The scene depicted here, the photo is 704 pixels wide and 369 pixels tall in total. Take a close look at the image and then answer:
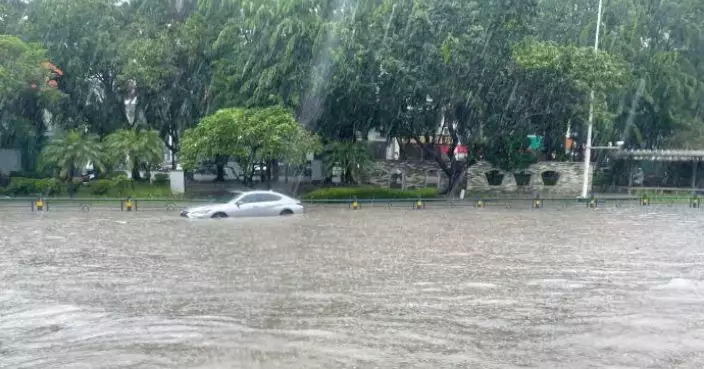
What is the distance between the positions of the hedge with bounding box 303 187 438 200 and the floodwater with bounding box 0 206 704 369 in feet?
40.7

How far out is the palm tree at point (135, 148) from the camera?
32.5 m

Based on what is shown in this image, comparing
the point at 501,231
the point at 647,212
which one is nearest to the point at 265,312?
the point at 501,231

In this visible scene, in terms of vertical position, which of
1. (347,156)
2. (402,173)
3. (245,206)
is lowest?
(245,206)

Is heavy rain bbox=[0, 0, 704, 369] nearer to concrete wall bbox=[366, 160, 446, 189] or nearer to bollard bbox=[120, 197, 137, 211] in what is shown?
concrete wall bbox=[366, 160, 446, 189]

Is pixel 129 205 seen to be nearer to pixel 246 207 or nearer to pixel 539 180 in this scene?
pixel 246 207

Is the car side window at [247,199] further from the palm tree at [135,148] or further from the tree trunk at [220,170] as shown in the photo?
the tree trunk at [220,170]

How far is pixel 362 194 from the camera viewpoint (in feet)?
112

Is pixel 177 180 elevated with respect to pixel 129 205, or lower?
elevated

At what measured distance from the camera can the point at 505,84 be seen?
3522cm

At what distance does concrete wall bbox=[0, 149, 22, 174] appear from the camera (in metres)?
40.1

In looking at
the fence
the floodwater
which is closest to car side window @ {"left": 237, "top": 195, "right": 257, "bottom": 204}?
the floodwater

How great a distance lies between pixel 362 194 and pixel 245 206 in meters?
10.6

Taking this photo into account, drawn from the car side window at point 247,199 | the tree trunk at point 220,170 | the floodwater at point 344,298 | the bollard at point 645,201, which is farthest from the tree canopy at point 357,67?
the floodwater at point 344,298

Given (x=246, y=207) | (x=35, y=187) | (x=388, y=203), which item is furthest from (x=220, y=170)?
(x=246, y=207)
